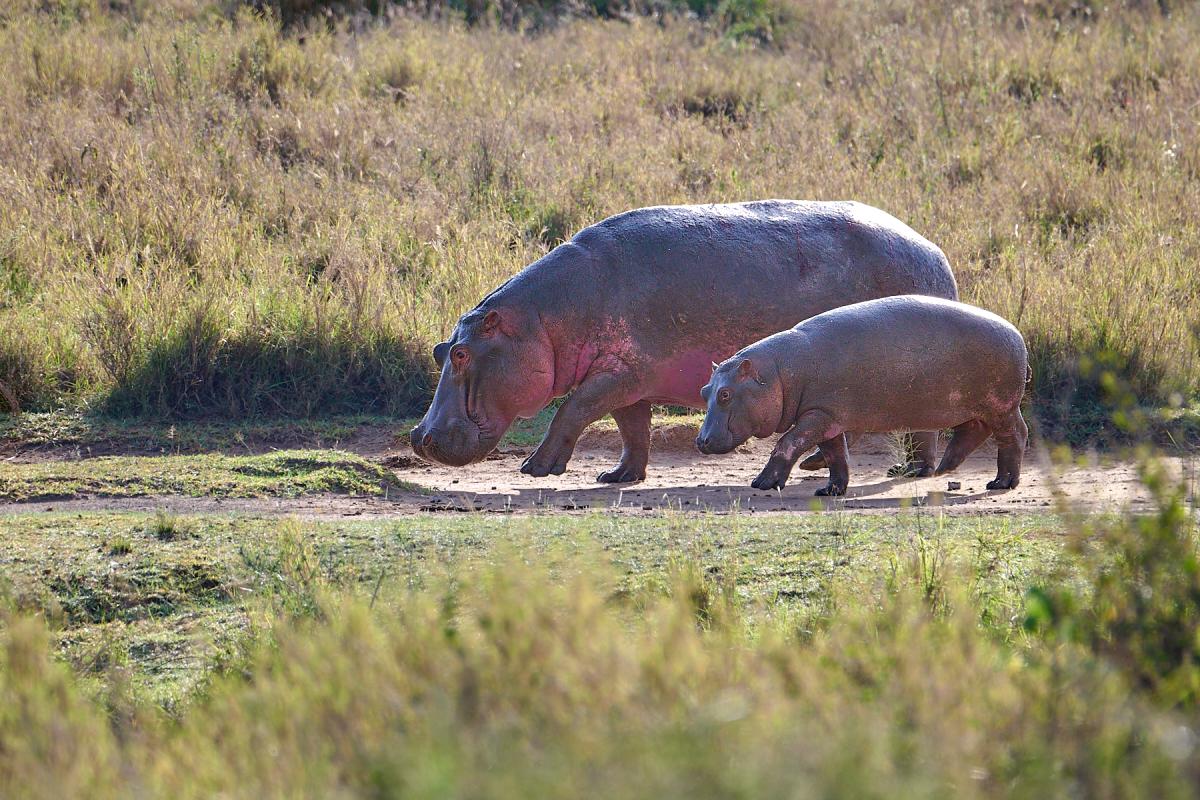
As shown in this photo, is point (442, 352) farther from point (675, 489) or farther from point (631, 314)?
point (675, 489)

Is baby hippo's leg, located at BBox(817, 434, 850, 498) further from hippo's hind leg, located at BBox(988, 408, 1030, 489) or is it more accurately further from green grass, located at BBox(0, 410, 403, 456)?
green grass, located at BBox(0, 410, 403, 456)

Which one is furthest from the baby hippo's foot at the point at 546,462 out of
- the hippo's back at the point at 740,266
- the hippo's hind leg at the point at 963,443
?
the hippo's hind leg at the point at 963,443

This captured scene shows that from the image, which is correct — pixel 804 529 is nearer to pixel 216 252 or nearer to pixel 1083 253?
pixel 1083 253

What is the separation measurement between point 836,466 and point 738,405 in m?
0.66

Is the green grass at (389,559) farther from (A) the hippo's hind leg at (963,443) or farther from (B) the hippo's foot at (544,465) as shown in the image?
(A) the hippo's hind leg at (963,443)

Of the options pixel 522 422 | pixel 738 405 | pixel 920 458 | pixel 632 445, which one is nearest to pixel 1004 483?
pixel 920 458

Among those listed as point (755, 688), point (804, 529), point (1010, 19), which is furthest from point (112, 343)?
point (1010, 19)

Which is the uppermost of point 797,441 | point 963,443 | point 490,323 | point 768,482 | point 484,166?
point 484,166

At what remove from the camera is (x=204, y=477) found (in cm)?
783

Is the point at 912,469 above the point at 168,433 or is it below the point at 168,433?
below

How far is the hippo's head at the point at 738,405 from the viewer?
24.1 ft

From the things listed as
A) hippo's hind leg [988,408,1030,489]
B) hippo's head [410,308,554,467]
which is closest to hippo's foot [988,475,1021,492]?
hippo's hind leg [988,408,1030,489]

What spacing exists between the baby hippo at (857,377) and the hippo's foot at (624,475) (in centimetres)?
95

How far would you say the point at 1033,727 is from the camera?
2.96 m
